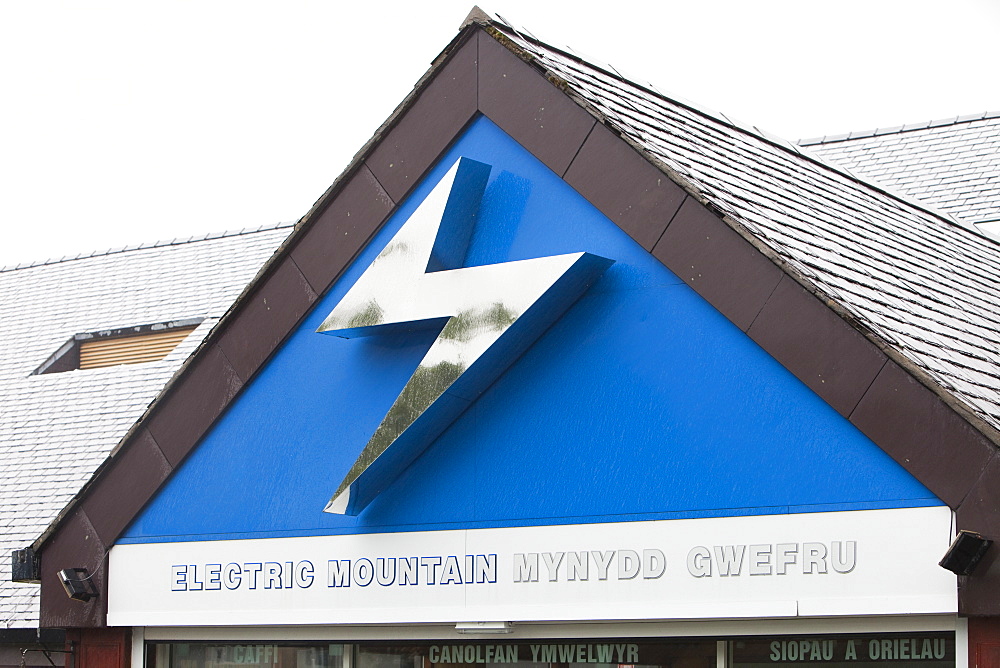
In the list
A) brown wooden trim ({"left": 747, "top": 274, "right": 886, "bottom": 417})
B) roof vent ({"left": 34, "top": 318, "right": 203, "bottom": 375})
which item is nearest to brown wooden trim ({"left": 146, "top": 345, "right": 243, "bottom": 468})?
brown wooden trim ({"left": 747, "top": 274, "right": 886, "bottom": 417})

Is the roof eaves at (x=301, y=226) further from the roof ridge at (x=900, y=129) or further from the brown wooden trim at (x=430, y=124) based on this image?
the roof ridge at (x=900, y=129)

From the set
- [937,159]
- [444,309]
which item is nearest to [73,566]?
[444,309]

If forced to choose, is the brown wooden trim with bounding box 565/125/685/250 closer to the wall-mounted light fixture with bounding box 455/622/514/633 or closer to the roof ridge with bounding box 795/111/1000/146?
the wall-mounted light fixture with bounding box 455/622/514/633

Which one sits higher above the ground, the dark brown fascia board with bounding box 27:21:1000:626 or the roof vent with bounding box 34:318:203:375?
the roof vent with bounding box 34:318:203:375

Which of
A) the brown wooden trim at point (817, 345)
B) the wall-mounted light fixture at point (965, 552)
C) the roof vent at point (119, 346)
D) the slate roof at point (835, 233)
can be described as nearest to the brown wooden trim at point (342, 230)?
the slate roof at point (835, 233)

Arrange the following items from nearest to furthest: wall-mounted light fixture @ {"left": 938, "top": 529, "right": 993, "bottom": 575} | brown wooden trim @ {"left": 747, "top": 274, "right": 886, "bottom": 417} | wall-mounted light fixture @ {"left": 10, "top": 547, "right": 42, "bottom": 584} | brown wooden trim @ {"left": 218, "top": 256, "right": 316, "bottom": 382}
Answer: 1. wall-mounted light fixture @ {"left": 938, "top": 529, "right": 993, "bottom": 575}
2. brown wooden trim @ {"left": 747, "top": 274, "right": 886, "bottom": 417}
3. brown wooden trim @ {"left": 218, "top": 256, "right": 316, "bottom": 382}
4. wall-mounted light fixture @ {"left": 10, "top": 547, "right": 42, "bottom": 584}

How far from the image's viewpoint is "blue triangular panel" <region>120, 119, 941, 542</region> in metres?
7.00

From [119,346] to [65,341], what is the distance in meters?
0.85

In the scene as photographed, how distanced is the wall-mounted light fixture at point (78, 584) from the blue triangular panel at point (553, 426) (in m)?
0.49

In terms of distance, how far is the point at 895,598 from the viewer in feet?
21.3

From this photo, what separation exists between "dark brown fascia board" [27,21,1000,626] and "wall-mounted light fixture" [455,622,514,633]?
2123 mm

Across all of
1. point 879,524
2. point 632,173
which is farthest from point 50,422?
point 879,524

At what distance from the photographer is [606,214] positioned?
7.73 metres

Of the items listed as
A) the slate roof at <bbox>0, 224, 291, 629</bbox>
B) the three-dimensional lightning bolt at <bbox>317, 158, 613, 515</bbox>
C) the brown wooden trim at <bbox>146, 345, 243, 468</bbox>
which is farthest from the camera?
the slate roof at <bbox>0, 224, 291, 629</bbox>
